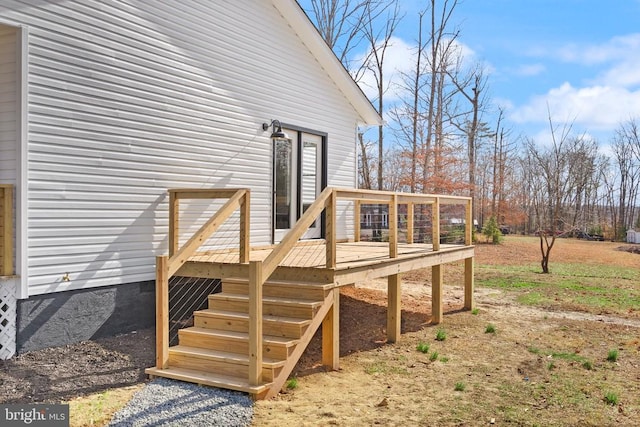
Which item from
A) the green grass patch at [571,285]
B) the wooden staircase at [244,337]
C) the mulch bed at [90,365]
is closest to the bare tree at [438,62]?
the green grass patch at [571,285]

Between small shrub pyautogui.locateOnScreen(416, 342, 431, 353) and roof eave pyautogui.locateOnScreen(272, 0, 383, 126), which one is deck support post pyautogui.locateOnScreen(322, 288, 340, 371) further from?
roof eave pyautogui.locateOnScreen(272, 0, 383, 126)

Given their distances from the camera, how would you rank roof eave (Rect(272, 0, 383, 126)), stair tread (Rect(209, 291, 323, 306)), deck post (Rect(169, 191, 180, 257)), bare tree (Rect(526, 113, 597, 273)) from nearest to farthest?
1. stair tread (Rect(209, 291, 323, 306))
2. deck post (Rect(169, 191, 180, 257))
3. roof eave (Rect(272, 0, 383, 126))
4. bare tree (Rect(526, 113, 597, 273))

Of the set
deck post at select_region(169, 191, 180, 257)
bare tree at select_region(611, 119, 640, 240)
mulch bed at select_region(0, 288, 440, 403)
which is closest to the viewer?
mulch bed at select_region(0, 288, 440, 403)

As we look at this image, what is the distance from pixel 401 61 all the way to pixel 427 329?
21809 millimetres

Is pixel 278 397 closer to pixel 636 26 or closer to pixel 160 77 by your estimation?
pixel 160 77

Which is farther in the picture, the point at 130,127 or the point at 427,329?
the point at 427,329

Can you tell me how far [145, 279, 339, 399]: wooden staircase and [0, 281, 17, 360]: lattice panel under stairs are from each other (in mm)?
1591

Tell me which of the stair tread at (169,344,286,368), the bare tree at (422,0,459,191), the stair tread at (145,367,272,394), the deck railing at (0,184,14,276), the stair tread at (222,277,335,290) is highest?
the bare tree at (422,0,459,191)

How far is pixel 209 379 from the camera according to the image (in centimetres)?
508

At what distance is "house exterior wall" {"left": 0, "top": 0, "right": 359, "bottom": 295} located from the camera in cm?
596

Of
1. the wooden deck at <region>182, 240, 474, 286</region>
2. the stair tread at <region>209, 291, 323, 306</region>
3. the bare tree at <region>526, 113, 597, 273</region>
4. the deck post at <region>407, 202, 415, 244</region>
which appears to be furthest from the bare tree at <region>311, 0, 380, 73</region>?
the stair tread at <region>209, 291, 323, 306</region>

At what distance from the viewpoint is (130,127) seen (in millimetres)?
6902

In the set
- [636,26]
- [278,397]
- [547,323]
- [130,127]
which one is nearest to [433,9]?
[636,26]

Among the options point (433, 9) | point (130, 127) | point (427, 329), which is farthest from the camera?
point (433, 9)
